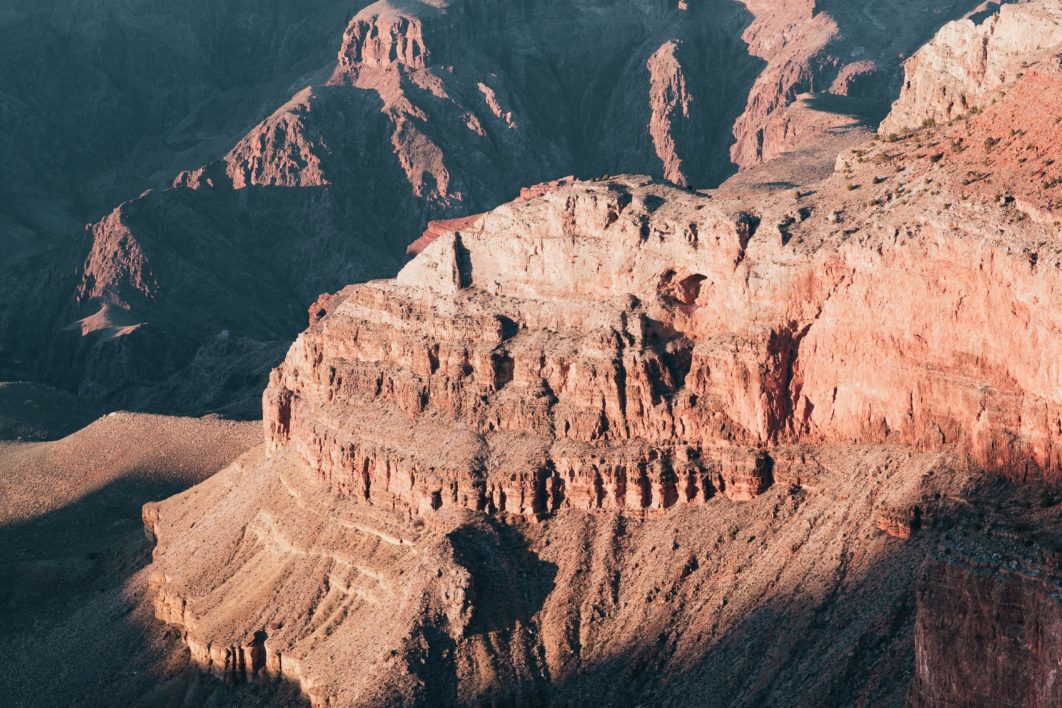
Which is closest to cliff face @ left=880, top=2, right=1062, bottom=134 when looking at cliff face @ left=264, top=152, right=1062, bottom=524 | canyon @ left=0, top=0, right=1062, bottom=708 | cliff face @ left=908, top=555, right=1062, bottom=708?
canyon @ left=0, top=0, right=1062, bottom=708

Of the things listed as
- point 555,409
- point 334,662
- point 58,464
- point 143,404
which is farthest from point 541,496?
point 143,404

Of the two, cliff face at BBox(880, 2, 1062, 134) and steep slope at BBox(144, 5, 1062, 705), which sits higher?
cliff face at BBox(880, 2, 1062, 134)

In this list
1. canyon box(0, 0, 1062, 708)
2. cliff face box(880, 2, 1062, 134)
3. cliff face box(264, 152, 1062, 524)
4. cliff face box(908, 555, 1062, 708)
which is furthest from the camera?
cliff face box(880, 2, 1062, 134)

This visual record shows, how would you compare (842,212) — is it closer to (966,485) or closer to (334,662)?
(966,485)

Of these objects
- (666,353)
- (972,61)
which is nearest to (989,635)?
(666,353)

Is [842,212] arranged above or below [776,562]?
above

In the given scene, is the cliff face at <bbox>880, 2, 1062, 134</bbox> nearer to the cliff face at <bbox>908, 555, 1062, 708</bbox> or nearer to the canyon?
the canyon

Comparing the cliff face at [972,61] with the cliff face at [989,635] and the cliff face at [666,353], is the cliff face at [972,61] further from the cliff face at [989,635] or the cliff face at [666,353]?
the cliff face at [989,635]

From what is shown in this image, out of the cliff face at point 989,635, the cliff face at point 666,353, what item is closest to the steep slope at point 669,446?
the cliff face at point 666,353
